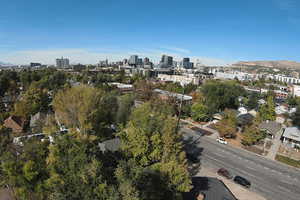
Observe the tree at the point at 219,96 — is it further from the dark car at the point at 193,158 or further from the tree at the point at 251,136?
the dark car at the point at 193,158

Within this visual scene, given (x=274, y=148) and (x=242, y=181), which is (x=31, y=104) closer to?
(x=242, y=181)

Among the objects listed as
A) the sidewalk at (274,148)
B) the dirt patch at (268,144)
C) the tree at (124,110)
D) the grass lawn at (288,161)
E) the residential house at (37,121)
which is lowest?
the grass lawn at (288,161)

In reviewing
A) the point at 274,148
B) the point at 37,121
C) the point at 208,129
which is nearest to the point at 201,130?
the point at 208,129

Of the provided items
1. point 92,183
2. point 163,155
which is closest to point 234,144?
point 163,155

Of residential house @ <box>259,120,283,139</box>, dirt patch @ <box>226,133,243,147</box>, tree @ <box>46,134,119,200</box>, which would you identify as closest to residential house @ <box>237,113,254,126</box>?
residential house @ <box>259,120,283,139</box>

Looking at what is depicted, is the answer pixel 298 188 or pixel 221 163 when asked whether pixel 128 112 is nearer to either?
pixel 221 163

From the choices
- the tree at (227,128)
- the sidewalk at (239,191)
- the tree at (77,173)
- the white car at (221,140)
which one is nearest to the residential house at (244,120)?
the tree at (227,128)

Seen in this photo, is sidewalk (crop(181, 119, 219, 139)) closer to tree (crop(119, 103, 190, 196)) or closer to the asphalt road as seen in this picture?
the asphalt road
